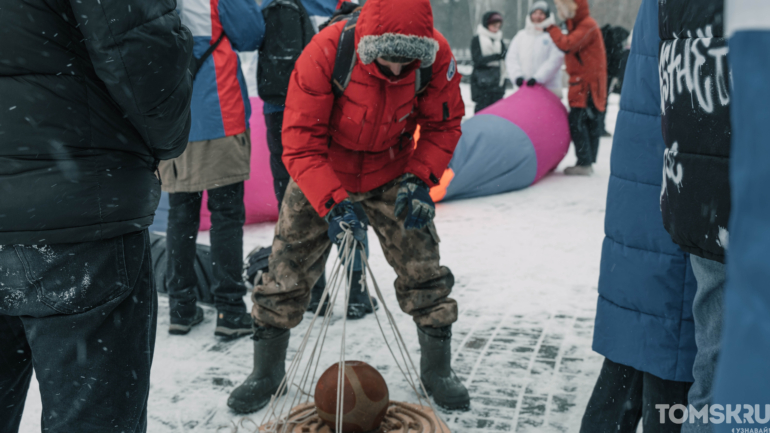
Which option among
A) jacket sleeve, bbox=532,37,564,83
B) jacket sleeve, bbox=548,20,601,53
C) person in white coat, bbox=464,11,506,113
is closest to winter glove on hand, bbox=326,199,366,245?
jacket sleeve, bbox=548,20,601,53

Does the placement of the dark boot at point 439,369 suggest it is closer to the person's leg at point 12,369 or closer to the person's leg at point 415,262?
the person's leg at point 415,262

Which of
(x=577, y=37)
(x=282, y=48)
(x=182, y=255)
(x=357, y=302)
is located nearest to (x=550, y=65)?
(x=577, y=37)

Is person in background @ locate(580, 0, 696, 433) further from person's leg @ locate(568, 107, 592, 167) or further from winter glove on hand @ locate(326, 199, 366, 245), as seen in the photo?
person's leg @ locate(568, 107, 592, 167)

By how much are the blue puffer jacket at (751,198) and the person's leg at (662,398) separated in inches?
48.1

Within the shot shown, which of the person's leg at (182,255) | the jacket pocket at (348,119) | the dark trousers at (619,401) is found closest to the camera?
the dark trousers at (619,401)

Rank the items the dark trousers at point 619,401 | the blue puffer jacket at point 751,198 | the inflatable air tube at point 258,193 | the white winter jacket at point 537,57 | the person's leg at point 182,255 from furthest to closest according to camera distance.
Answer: the white winter jacket at point 537,57 < the inflatable air tube at point 258,193 < the person's leg at point 182,255 < the dark trousers at point 619,401 < the blue puffer jacket at point 751,198

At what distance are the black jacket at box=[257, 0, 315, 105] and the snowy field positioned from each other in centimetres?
128

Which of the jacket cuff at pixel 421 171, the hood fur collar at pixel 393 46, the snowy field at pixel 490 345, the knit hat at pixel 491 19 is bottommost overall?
the snowy field at pixel 490 345

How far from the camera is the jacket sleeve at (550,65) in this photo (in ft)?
24.0

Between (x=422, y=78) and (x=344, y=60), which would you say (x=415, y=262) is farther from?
(x=344, y=60)

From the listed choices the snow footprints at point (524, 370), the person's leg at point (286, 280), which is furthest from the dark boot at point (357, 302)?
the person's leg at point (286, 280)

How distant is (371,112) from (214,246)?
1.33 m

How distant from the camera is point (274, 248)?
8.64 ft

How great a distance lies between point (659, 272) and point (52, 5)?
142 cm
